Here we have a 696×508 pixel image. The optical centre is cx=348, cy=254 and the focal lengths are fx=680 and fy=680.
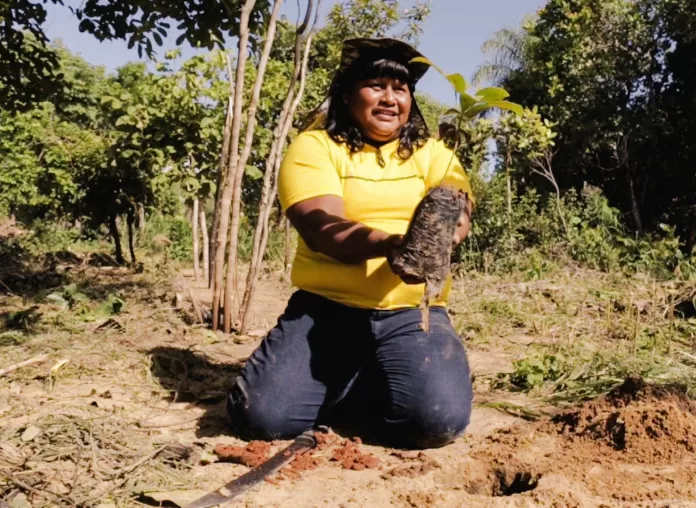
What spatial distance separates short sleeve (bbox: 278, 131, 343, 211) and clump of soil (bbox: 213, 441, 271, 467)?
2.49 ft

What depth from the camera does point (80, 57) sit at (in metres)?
22.2

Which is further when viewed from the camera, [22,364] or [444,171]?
A: [22,364]

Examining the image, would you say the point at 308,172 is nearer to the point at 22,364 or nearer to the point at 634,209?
the point at 22,364

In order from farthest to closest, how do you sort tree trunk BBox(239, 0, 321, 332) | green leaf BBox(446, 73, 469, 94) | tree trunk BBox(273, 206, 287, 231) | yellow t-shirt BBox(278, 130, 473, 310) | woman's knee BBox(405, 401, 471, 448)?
tree trunk BBox(273, 206, 287, 231) → tree trunk BBox(239, 0, 321, 332) → yellow t-shirt BBox(278, 130, 473, 310) → woman's knee BBox(405, 401, 471, 448) → green leaf BBox(446, 73, 469, 94)

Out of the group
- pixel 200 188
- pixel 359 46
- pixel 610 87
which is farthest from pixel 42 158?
pixel 359 46

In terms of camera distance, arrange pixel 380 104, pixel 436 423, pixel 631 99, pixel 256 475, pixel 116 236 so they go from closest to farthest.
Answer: pixel 256 475, pixel 436 423, pixel 380 104, pixel 116 236, pixel 631 99

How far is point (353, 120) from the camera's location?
7.83ft

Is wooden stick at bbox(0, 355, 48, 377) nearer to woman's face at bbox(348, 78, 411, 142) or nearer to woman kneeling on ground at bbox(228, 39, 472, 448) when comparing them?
woman kneeling on ground at bbox(228, 39, 472, 448)

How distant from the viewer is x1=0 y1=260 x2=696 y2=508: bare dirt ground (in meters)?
1.67

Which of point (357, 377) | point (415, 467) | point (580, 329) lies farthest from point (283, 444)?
point (580, 329)

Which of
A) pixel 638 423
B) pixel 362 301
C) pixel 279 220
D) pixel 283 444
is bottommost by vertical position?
pixel 283 444

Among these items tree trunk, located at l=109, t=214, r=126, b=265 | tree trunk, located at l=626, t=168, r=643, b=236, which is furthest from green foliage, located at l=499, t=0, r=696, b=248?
tree trunk, located at l=109, t=214, r=126, b=265

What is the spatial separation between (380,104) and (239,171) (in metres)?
1.50

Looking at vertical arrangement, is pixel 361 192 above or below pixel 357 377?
above
